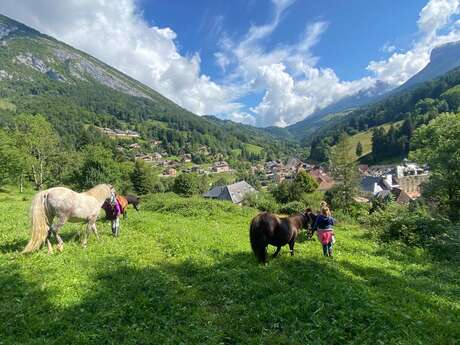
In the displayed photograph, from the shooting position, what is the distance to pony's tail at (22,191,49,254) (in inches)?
479

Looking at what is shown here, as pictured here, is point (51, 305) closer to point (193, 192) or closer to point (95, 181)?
point (95, 181)

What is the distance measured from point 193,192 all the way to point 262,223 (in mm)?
83590

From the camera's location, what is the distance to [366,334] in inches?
295

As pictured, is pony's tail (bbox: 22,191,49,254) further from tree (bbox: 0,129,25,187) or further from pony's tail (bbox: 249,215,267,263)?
tree (bbox: 0,129,25,187)

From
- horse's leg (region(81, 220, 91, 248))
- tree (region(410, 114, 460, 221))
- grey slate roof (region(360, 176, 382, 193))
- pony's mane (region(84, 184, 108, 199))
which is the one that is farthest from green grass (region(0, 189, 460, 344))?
grey slate roof (region(360, 176, 382, 193))

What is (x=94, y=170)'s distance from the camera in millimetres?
63656

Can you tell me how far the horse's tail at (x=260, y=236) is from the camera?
39.8 ft

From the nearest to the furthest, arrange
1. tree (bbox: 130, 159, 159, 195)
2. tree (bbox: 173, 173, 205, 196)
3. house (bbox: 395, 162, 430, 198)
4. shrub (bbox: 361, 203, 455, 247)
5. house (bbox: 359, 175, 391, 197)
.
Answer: shrub (bbox: 361, 203, 455, 247), tree (bbox: 173, 173, 205, 196), tree (bbox: 130, 159, 159, 195), house (bbox: 359, 175, 391, 197), house (bbox: 395, 162, 430, 198)

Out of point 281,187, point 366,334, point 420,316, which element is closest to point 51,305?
point 366,334

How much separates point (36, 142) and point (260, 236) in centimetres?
7066

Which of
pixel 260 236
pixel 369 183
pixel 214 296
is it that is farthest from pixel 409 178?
pixel 214 296

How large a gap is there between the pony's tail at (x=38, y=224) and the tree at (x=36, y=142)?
59931 millimetres

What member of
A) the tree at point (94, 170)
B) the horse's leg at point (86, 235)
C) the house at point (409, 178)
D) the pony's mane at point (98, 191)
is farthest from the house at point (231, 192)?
the horse's leg at point (86, 235)

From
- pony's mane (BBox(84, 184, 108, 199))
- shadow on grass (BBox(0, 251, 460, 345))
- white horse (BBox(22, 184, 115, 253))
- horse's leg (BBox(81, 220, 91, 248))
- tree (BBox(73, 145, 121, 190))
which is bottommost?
shadow on grass (BBox(0, 251, 460, 345))
